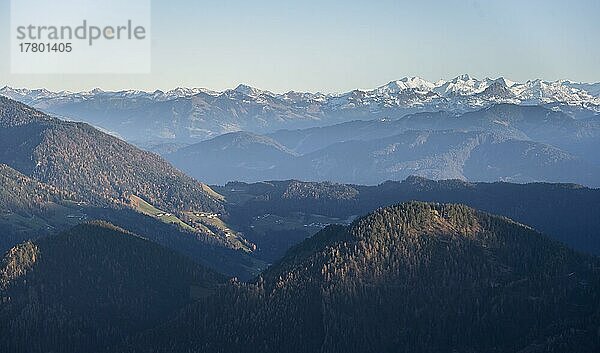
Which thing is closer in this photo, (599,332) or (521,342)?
(599,332)
